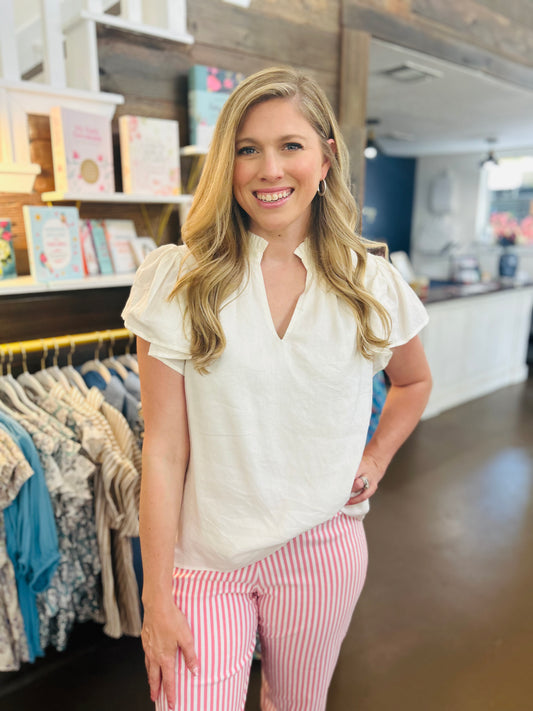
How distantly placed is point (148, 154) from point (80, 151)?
27 cm

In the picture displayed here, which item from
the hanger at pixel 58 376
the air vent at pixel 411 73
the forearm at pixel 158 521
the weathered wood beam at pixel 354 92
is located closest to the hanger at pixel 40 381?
the hanger at pixel 58 376

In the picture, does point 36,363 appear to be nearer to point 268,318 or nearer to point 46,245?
point 46,245

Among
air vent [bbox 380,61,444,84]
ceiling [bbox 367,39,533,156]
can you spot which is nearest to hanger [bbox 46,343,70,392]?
ceiling [bbox 367,39,533,156]

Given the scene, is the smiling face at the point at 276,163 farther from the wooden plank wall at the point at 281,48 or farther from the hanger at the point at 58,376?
the wooden plank wall at the point at 281,48

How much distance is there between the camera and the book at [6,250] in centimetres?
186

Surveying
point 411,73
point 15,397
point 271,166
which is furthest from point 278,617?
point 411,73

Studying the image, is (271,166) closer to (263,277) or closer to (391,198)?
(263,277)

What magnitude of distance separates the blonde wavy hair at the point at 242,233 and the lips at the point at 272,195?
0.17 ft

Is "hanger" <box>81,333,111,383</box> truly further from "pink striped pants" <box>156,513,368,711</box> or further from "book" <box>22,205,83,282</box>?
"pink striped pants" <box>156,513,368,711</box>

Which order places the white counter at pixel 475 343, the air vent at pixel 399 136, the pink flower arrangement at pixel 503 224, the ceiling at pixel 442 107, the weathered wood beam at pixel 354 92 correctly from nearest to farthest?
the weathered wood beam at pixel 354 92 → the ceiling at pixel 442 107 → the white counter at pixel 475 343 → the air vent at pixel 399 136 → the pink flower arrangement at pixel 503 224

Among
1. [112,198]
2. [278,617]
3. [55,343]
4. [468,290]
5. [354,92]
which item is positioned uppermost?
[354,92]

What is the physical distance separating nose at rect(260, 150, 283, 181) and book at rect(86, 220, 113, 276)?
49.7 inches

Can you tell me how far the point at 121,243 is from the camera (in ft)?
6.98

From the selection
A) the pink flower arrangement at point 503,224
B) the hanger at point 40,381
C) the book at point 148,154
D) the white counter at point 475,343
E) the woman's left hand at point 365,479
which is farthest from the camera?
the pink flower arrangement at point 503,224
